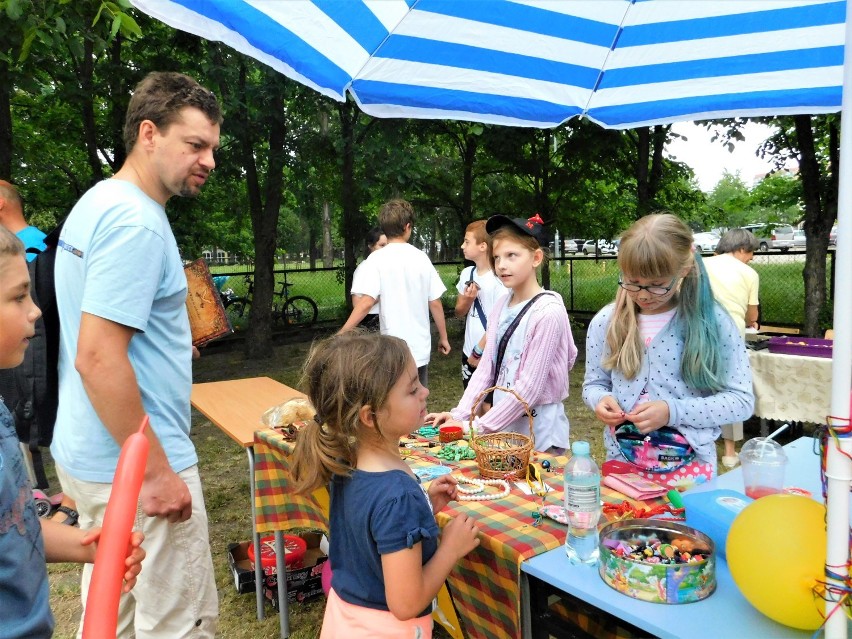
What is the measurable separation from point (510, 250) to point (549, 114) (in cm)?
58

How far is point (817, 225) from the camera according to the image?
812 cm

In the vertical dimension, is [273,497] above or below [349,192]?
below

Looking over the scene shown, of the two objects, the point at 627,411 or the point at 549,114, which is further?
the point at 549,114

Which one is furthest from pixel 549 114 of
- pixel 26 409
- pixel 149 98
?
pixel 26 409

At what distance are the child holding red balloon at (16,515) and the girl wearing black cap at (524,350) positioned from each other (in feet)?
5.50

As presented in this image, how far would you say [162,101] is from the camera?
194cm

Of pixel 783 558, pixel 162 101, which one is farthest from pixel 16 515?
pixel 783 558

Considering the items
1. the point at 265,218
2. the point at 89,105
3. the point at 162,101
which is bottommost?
the point at 162,101

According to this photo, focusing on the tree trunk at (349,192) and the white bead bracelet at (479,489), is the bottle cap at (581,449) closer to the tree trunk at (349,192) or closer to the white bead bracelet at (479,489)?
the white bead bracelet at (479,489)

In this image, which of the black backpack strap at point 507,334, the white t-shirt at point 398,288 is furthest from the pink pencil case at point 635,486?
the white t-shirt at point 398,288

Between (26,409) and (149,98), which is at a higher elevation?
(149,98)

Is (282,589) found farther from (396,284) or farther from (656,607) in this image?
(396,284)

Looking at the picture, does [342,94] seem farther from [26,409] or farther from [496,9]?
[26,409]

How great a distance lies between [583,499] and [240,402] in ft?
8.25
